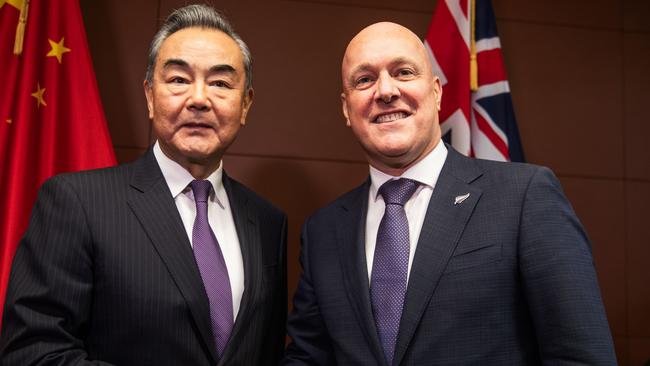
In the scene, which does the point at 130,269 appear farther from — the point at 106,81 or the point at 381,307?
the point at 106,81

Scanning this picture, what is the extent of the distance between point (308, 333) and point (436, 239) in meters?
0.54

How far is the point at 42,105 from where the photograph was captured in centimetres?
240

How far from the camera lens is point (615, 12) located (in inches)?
123

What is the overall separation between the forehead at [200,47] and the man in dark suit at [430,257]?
14.1 inches

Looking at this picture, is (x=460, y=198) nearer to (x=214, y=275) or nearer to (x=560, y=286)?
(x=560, y=286)

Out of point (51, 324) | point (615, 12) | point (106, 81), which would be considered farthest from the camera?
point (615, 12)

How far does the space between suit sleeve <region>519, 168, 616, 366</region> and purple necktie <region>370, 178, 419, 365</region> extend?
0.30 m

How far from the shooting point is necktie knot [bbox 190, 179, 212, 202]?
1.83 meters

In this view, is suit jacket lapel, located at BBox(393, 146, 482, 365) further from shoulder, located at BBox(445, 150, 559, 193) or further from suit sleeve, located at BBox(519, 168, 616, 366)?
suit sleeve, located at BBox(519, 168, 616, 366)

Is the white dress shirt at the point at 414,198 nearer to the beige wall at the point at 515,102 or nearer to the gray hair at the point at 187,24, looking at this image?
the gray hair at the point at 187,24

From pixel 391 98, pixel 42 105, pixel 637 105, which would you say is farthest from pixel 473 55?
pixel 42 105

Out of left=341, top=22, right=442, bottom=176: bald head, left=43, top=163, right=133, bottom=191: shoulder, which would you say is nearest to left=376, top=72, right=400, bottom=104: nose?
left=341, top=22, right=442, bottom=176: bald head

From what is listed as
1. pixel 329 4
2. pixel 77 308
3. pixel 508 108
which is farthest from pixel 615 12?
pixel 77 308

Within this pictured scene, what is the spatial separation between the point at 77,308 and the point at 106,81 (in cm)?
137
